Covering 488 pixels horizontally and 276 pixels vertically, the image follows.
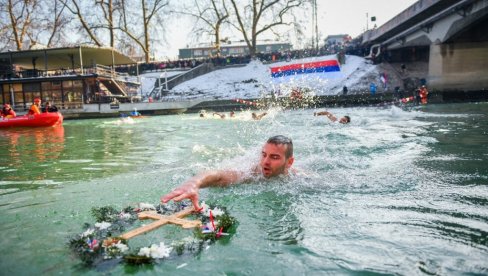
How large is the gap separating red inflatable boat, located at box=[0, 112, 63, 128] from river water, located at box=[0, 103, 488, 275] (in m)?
12.2

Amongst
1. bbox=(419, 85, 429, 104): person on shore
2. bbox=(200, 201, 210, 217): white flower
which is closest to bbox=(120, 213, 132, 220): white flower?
bbox=(200, 201, 210, 217): white flower

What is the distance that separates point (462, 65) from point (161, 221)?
34948mm

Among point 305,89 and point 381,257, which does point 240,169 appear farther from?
point 305,89

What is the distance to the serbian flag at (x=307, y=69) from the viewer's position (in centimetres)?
4225

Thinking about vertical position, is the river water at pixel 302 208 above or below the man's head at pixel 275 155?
below

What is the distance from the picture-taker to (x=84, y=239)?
→ 3260mm

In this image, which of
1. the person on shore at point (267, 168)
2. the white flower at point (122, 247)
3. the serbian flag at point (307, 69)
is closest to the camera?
the white flower at point (122, 247)

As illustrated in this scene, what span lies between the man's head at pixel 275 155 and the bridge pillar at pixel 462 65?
1260 inches

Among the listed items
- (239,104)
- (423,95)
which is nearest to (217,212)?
(423,95)

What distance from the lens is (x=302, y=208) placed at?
4.45 m

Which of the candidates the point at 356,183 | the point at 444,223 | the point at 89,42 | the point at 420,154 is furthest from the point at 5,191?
the point at 89,42

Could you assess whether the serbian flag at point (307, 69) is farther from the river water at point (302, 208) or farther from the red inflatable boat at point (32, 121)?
the river water at point (302, 208)

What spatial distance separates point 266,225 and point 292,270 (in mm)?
1023

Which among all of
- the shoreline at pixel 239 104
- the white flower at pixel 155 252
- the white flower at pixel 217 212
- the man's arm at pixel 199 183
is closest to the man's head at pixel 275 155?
the man's arm at pixel 199 183
